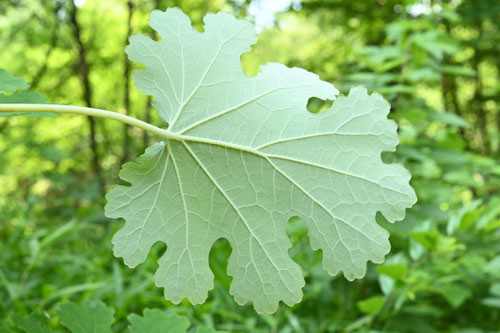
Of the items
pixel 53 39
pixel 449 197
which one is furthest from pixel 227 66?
pixel 53 39

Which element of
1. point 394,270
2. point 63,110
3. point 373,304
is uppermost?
point 63,110

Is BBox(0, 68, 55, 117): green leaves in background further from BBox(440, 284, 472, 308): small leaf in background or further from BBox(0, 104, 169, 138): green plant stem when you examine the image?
BBox(440, 284, 472, 308): small leaf in background

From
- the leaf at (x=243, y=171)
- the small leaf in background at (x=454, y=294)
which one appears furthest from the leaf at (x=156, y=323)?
the small leaf in background at (x=454, y=294)

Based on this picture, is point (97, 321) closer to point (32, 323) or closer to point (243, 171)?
point (32, 323)

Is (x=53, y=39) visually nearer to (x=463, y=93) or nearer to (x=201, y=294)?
(x=201, y=294)

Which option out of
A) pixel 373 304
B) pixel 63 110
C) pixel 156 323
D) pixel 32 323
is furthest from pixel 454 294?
pixel 63 110
